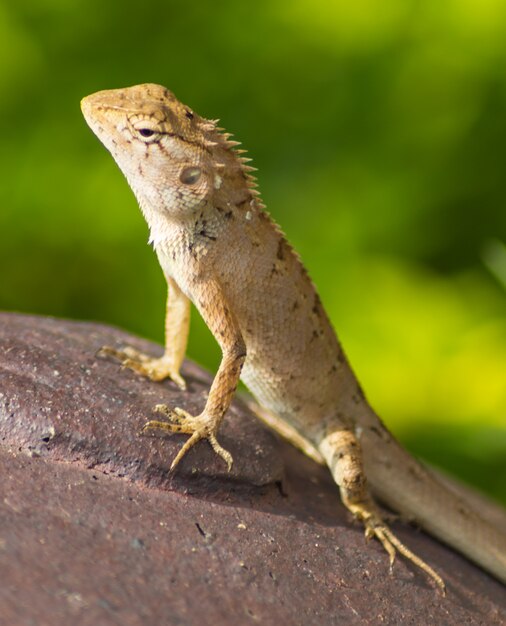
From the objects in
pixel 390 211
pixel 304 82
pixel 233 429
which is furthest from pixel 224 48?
pixel 233 429

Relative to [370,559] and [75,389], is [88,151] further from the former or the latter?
[370,559]

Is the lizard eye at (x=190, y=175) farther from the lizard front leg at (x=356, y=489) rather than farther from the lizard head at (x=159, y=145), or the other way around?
the lizard front leg at (x=356, y=489)

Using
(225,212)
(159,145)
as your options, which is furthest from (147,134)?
(225,212)

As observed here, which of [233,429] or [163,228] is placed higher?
[163,228]

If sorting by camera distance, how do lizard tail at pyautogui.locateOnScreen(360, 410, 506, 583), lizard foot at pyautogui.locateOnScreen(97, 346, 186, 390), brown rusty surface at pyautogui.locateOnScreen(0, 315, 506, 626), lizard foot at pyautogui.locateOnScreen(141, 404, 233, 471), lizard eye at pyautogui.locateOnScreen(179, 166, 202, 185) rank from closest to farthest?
brown rusty surface at pyautogui.locateOnScreen(0, 315, 506, 626), lizard foot at pyautogui.locateOnScreen(141, 404, 233, 471), lizard eye at pyautogui.locateOnScreen(179, 166, 202, 185), lizard foot at pyautogui.locateOnScreen(97, 346, 186, 390), lizard tail at pyautogui.locateOnScreen(360, 410, 506, 583)

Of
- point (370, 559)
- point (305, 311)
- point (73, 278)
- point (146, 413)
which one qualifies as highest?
point (305, 311)

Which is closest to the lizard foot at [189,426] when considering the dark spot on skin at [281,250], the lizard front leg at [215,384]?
the lizard front leg at [215,384]

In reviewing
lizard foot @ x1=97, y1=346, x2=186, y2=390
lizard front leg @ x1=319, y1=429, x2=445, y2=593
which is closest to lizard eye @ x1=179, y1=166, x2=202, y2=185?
lizard foot @ x1=97, y1=346, x2=186, y2=390

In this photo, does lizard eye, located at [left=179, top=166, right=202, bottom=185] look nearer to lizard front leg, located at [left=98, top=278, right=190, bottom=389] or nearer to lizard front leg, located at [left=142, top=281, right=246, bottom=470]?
lizard front leg, located at [left=142, top=281, right=246, bottom=470]
